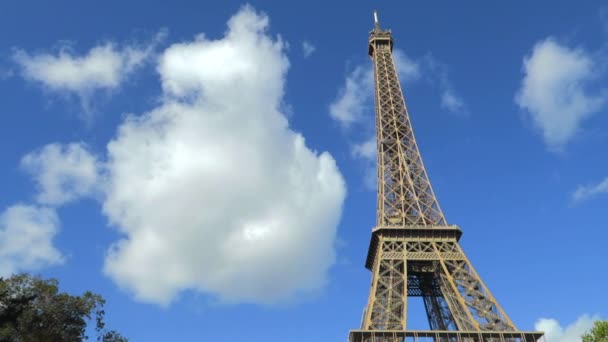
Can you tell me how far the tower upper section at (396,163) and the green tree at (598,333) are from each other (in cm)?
1784

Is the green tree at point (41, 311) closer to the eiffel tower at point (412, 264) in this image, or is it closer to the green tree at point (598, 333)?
the eiffel tower at point (412, 264)

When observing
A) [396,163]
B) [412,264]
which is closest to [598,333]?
[412,264]

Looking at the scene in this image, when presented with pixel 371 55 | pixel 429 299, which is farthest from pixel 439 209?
pixel 371 55

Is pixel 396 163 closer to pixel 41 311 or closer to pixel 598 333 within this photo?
pixel 598 333

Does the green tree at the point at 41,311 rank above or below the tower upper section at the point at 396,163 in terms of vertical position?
below

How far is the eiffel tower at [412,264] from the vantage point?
44.1 metres

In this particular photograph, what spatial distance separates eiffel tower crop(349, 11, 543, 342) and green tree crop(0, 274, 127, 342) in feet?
71.6

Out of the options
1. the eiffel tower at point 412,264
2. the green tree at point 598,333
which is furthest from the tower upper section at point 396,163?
the green tree at point 598,333

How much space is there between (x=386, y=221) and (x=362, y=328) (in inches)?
548

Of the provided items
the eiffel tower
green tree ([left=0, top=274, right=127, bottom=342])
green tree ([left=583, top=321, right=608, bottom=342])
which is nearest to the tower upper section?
the eiffel tower

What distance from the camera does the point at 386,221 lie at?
182 ft

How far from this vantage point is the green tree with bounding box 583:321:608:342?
38.7m

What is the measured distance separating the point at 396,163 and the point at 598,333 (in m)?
28.8

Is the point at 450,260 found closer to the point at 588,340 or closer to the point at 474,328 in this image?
the point at 474,328
